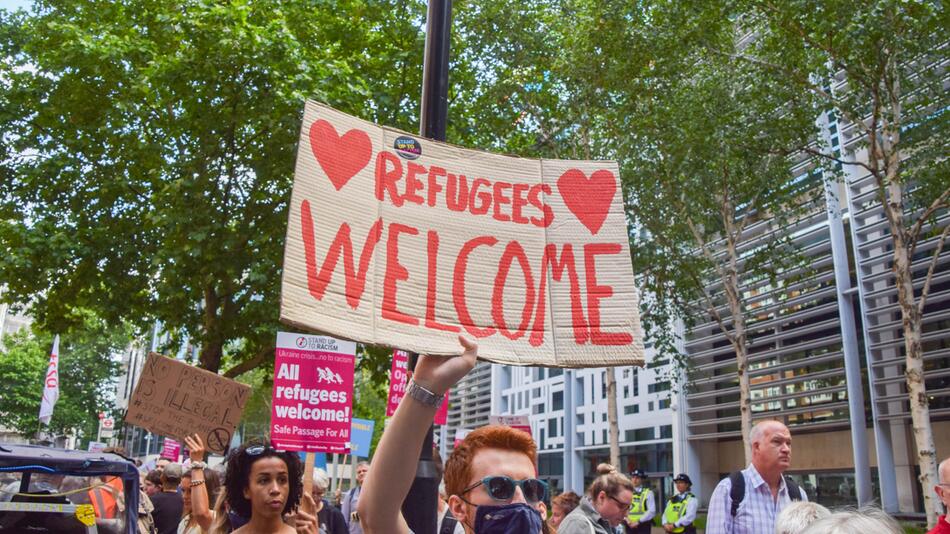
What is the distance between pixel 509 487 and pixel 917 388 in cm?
1310

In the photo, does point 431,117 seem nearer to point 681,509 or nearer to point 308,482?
point 308,482

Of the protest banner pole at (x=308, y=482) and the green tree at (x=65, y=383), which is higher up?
the green tree at (x=65, y=383)

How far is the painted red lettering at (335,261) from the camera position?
2.66 meters

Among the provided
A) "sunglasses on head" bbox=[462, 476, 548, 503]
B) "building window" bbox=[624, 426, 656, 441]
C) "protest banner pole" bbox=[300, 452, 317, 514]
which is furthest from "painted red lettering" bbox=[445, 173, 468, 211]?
"building window" bbox=[624, 426, 656, 441]

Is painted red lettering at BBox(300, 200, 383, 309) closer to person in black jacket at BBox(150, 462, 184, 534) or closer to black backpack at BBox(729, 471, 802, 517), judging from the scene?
black backpack at BBox(729, 471, 802, 517)

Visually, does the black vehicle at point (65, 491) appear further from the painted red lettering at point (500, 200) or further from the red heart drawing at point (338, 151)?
the painted red lettering at point (500, 200)

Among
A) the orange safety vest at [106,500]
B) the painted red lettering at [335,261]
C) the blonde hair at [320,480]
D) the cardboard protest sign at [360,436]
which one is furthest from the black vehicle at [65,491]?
the cardboard protest sign at [360,436]

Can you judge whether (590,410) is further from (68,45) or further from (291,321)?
(291,321)

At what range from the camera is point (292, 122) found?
15359 millimetres

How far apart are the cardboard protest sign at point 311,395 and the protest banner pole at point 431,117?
3.91 meters

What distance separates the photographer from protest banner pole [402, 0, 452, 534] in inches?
142

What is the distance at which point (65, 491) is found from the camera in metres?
5.05

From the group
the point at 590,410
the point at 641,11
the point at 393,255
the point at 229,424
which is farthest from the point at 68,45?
the point at 590,410

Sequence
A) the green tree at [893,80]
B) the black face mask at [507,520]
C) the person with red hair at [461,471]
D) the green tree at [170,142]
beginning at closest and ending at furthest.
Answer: the person with red hair at [461,471]
the black face mask at [507,520]
the green tree at [893,80]
the green tree at [170,142]
